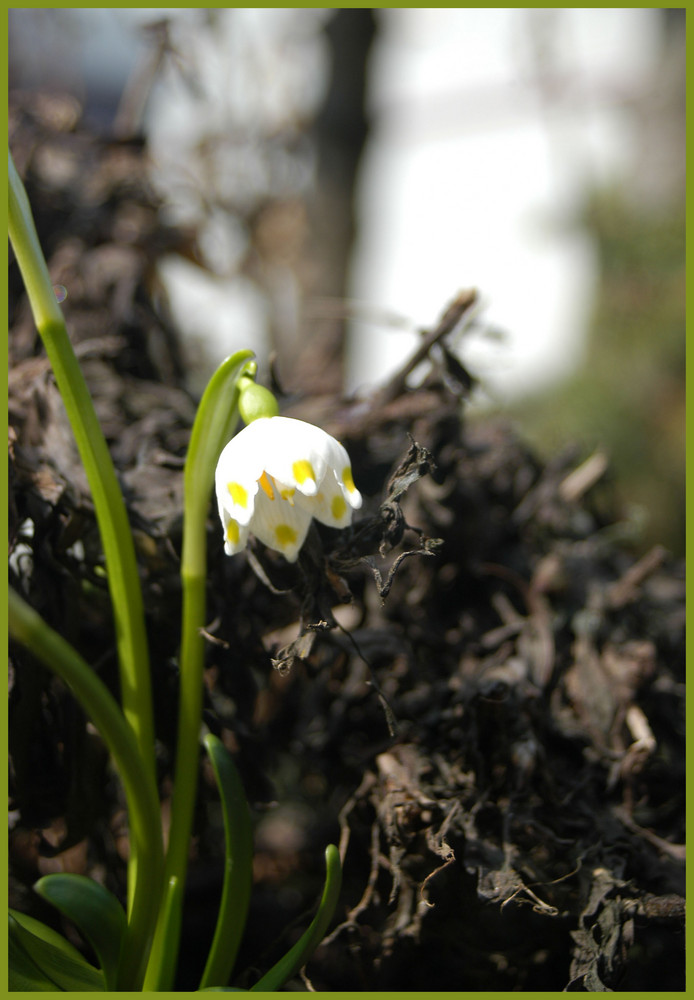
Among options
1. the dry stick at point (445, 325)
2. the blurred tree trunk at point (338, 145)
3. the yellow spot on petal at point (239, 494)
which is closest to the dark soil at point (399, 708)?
the dry stick at point (445, 325)

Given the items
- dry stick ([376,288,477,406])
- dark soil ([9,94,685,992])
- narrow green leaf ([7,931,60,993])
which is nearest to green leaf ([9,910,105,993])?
narrow green leaf ([7,931,60,993])

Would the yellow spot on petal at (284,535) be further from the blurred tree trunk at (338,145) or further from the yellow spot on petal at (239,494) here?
the blurred tree trunk at (338,145)

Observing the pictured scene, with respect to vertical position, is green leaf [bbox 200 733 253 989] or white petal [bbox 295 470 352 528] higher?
white petal [bbox 295 470 352 528]

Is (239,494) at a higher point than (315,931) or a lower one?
higher

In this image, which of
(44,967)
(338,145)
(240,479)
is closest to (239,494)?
(240,479)

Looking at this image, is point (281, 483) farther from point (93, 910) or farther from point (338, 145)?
point (338, 145)

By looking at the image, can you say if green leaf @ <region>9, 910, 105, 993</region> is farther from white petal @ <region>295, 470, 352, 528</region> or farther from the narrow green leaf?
white petal @ <region>295, 470, 352, 528</region>

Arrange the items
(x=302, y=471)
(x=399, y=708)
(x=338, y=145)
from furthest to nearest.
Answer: (x=338, y=145)
(x=399, y=708)
(x=302, y=471)
